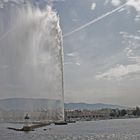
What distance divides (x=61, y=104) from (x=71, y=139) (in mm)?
33639

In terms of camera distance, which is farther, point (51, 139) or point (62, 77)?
point (62, 77)

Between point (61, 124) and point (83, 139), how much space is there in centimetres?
6338

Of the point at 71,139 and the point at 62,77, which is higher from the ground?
the point at 62,77

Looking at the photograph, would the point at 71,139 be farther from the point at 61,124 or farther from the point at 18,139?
the point at 61,124

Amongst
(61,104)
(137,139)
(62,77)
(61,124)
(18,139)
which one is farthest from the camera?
(61,124)

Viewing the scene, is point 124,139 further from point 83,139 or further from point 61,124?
point 61,124

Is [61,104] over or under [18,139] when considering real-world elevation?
over

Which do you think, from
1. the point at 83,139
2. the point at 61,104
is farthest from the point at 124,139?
the point at 61,104

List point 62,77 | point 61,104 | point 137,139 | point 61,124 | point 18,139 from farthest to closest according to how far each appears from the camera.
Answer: point 61,124
point 61,104
point 62,77
point 18,139
point 137,139

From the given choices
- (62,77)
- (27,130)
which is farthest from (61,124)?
(62,77)

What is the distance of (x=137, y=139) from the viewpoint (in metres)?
62.8

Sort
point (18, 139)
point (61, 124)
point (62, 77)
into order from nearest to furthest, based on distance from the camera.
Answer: point (18, 139) → point (62, 77) → point (61, 124)

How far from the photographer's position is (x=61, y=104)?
322 ft

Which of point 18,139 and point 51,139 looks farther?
point 18,139
